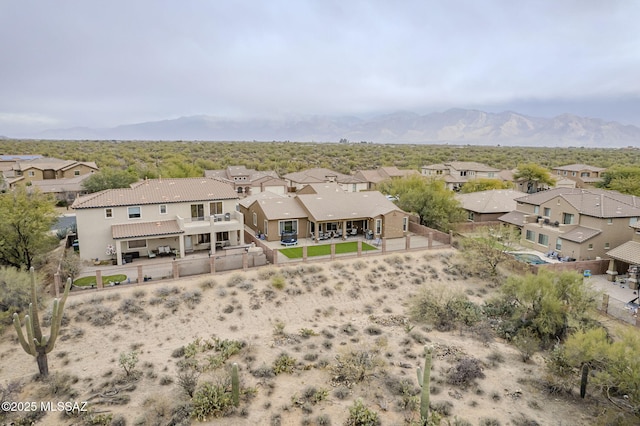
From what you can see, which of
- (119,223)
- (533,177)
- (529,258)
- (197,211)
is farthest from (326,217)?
(533,177)

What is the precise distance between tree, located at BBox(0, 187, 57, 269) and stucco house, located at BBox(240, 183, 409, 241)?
16329mm

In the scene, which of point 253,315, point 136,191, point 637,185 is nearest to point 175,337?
point 253,315

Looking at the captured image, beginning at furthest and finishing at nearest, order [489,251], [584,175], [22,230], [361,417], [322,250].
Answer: [584,175], [322,250], [489,251], [22,230], [361,417]

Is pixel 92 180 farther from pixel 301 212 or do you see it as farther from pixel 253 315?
pixel 253 315

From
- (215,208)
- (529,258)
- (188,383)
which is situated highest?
(215,208)

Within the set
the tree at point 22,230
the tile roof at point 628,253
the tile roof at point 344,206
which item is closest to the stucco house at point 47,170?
the tree at point 22,230

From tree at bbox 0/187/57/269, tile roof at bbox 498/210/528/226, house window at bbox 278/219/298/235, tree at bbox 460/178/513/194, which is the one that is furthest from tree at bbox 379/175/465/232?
tree at bbox 0/187/57/269

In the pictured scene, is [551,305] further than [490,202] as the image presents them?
No

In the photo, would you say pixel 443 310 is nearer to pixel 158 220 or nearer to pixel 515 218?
pixel 515 218

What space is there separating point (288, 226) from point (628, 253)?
25760mm

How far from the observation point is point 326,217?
36688mm

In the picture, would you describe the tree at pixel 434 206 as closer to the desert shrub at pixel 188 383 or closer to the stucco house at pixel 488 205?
the stucco house at pixel 488 205

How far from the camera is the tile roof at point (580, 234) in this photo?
33000 millimetres

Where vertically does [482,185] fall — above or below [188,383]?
above
